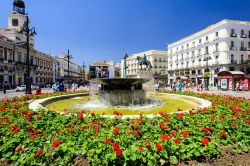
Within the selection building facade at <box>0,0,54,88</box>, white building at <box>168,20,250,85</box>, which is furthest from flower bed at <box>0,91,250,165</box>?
building facade at <box>0,0,54,88</box>

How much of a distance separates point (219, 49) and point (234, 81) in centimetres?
2019

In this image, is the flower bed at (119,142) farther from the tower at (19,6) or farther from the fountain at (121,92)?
the tower at (19,6)

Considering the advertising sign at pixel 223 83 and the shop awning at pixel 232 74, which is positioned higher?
the shop awning at pixel 232 74

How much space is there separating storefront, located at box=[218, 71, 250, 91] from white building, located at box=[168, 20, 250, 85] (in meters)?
8.32

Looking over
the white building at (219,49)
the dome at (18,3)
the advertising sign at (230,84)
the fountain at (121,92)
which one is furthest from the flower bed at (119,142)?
the dome at (18,3)

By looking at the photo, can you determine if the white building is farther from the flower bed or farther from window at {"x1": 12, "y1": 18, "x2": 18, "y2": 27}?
window at {"x1": 12, "y1": 18, "x2": 18, "y2": 27}

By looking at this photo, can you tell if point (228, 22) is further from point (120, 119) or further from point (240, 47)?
point (120, 119)

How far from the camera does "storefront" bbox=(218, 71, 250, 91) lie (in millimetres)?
29208

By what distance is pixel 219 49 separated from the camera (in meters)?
47.5

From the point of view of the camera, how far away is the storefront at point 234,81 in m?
29.2

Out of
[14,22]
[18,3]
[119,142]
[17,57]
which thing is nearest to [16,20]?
[14,22]

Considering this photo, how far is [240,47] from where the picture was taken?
4728cm

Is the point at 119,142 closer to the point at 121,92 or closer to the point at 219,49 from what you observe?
the point at 121,92

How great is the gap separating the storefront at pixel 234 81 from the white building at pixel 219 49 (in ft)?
27.3
